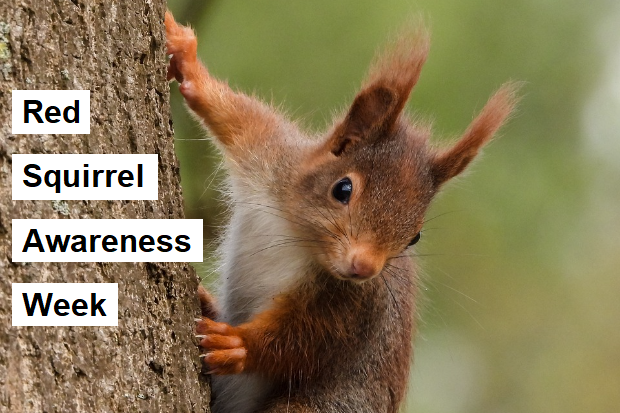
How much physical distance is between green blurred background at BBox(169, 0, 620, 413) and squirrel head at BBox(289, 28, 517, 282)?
0.25m

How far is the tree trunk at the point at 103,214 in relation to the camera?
1.64m

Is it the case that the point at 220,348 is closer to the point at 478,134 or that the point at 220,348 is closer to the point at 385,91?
the point at 385,91

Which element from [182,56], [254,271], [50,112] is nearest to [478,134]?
[254,271]

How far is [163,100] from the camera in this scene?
2.16 metres

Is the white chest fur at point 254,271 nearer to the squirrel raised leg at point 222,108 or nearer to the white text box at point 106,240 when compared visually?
the squirrel raised leg at point 222,108

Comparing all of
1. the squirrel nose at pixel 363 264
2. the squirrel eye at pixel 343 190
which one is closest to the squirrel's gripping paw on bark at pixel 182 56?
the squirrel eye at pixel 343 190

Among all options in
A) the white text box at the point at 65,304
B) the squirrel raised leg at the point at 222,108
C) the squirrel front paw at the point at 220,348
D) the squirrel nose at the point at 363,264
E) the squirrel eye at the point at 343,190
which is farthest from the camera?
the squirrel raised leg at the point at 222,108

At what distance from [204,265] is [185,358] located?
1.59m

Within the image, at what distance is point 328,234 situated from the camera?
2.68m

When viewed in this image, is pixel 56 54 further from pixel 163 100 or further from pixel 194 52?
pixel 194 52

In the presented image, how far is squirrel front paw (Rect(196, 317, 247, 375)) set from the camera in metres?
2.21

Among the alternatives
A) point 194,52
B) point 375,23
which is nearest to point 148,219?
point 194,52

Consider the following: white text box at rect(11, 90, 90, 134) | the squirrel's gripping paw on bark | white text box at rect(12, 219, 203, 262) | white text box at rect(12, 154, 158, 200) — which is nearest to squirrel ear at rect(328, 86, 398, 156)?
the squirrel's gripping paw on bark

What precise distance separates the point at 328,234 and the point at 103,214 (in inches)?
38.2
